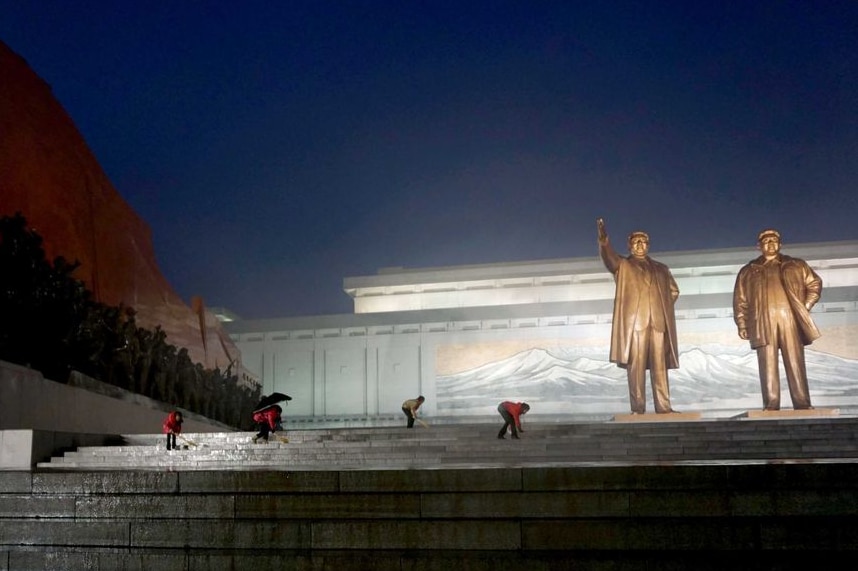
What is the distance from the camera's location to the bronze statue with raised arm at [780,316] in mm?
12312

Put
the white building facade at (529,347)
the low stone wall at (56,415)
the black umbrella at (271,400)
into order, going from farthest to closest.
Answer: the white building facade at (529,347), the black umbrella at (271,400), the low stone wall at (56,415)

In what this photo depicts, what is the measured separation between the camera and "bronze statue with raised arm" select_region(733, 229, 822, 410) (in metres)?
12.3

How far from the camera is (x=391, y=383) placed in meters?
26.1

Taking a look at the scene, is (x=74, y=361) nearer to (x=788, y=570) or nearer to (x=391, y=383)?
(x=788, y=570)

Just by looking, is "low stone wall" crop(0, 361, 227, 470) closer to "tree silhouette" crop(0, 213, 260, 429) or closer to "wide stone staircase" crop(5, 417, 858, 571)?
"tree silhouette" crop(0, 213, 260, 429)

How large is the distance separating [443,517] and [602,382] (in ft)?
65.2

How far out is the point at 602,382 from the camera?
24156 mm

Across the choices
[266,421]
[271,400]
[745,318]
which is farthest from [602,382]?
[266,421]

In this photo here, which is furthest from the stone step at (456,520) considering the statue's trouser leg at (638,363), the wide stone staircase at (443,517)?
the statue's trouser leg at (638,363)

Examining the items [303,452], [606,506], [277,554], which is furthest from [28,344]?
[606,506]

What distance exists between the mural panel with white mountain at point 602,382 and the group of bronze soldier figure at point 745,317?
389 inches

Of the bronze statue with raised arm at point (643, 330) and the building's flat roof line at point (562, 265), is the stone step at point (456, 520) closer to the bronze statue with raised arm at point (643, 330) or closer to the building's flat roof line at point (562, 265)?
the bronze statue with raised arm at point (643, 330)

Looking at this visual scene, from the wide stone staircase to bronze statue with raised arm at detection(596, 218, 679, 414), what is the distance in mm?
7609

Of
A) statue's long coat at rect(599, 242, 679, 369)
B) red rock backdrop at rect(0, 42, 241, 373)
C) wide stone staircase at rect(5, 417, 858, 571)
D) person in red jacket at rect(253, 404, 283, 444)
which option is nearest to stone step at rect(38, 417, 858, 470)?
person in red jacket at rect(253, 404, 283, 444)
